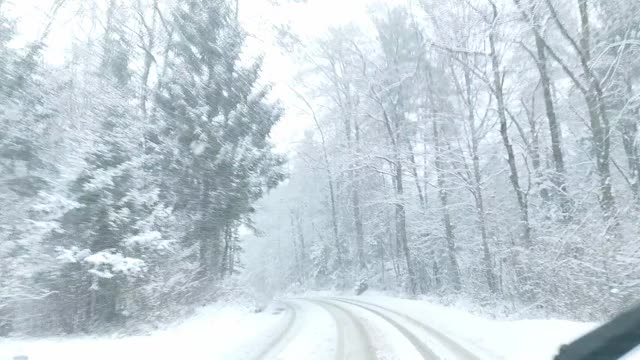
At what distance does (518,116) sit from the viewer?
24656mm

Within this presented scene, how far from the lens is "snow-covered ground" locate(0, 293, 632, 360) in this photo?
843 cm

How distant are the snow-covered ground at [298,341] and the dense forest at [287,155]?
1.70 meters

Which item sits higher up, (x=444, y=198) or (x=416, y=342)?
(x=444, y=198)

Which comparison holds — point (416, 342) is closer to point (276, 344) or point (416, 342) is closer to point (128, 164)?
point (276, 344)

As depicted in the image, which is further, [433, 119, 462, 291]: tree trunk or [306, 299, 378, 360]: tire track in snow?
[433, 119, 462, 291]: tree trunk

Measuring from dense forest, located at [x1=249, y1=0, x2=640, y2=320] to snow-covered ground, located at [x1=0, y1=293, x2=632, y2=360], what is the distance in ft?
7.51

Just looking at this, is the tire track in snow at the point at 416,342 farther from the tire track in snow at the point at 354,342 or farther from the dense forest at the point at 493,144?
the dense forest at the point at 493,144

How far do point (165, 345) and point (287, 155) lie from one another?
15173 mm

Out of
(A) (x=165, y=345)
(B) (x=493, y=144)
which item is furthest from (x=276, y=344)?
(B) (x=493, y=144)

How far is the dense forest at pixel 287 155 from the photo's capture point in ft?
39.1

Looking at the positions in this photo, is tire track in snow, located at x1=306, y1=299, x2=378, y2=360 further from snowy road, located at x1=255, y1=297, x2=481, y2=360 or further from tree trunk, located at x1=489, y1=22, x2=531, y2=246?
tree trunk, located at x1=489, y1=22, x2=531, y2=246

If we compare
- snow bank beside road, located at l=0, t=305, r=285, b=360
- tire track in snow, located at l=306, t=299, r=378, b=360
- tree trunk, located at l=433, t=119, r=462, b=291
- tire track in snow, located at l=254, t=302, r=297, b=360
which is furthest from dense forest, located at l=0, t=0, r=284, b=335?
tree trunk, located at l=433, t=119, r=462, b=291

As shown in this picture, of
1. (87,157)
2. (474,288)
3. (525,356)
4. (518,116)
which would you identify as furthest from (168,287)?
(518,116)

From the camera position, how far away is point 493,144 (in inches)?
979
